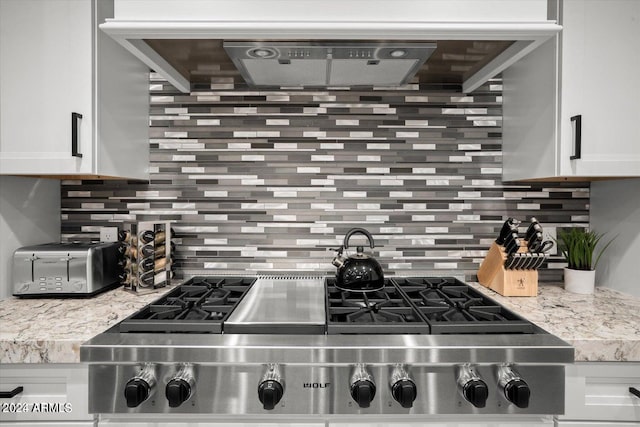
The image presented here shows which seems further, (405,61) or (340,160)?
(340,160)

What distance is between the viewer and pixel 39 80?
133 centimetres

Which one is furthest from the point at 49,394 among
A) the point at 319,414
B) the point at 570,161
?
the point at 570,161

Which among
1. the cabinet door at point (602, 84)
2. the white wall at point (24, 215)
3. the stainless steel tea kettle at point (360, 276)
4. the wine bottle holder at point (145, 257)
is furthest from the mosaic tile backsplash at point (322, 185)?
the cabinet door at point (602, 84)

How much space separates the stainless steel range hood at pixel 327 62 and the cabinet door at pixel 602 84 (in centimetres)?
55

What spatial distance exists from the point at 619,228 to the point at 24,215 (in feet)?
8.50

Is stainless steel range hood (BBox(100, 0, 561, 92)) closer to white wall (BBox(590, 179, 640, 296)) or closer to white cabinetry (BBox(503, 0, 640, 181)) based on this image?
white cabinetry (BBox(503, 0, 640, 181))

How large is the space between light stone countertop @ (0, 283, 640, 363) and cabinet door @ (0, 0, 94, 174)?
0.50m

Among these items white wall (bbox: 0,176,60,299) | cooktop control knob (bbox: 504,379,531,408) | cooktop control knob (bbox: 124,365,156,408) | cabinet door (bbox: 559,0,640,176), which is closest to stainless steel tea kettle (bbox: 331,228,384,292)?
cooktop control knob (bbox: 504,379,531,408)

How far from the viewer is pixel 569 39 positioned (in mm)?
1354

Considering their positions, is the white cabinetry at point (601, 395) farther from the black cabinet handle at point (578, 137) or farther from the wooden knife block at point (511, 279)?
the black cabinet handle at point (578, 137)

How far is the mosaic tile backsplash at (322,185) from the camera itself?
1.77 meters

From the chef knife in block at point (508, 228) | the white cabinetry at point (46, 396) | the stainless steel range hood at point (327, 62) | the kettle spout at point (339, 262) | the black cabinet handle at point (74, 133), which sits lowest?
the white cabinetry at point (46, 396)

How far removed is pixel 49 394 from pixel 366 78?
5.15 ft

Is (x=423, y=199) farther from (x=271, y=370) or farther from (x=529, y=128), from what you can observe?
(x=271, y=370)
